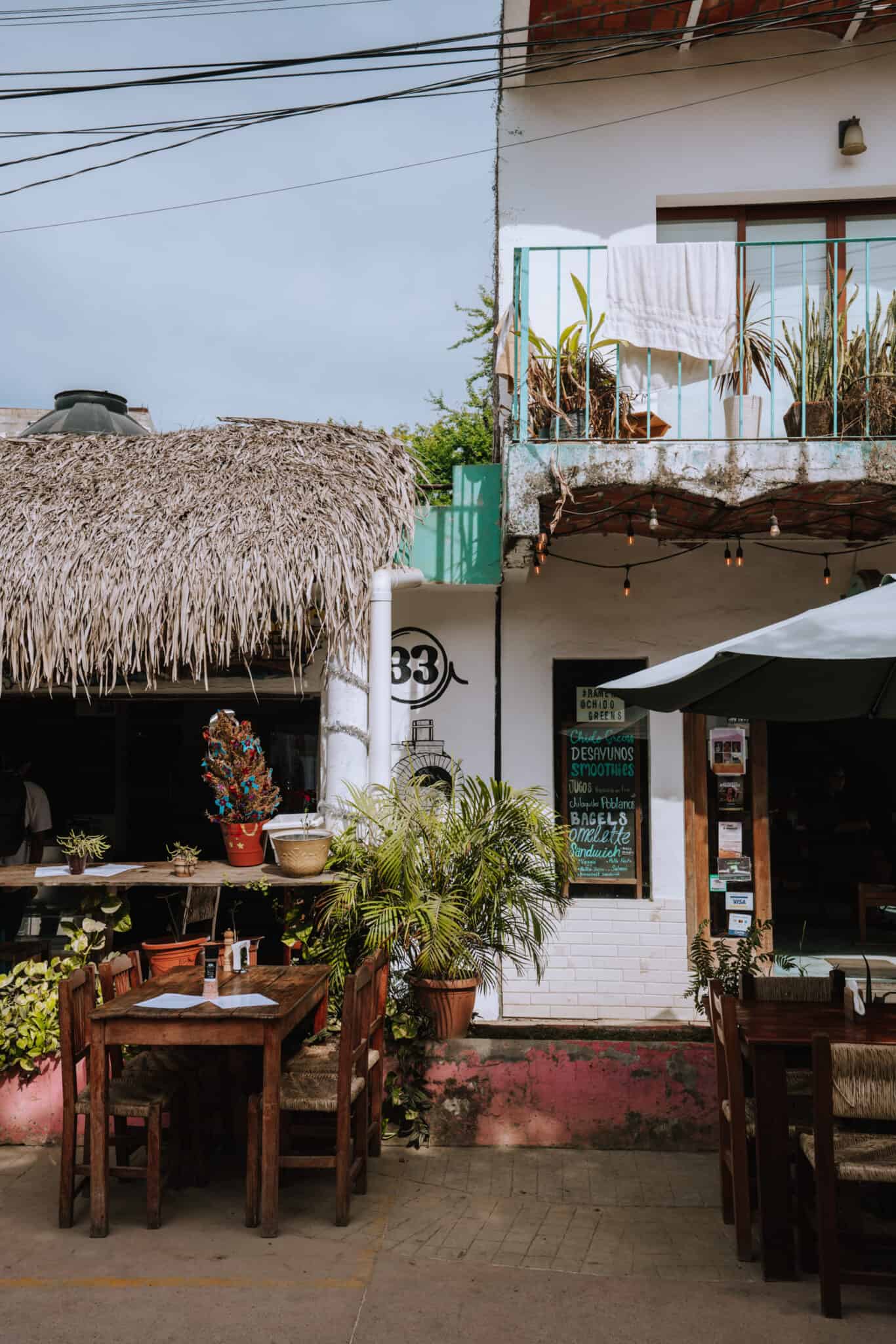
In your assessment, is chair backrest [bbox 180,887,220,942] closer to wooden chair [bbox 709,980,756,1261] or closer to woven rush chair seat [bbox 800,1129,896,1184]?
wooden chair [bbox 709,980,756,1261]

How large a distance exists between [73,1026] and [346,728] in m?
2.54

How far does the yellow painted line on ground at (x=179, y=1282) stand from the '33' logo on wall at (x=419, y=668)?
4197mm

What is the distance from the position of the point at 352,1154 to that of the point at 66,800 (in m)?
7.02

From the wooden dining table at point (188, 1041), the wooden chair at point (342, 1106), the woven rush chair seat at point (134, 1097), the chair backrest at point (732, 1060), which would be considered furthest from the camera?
the woven rush chair seat at point (134, 1097)

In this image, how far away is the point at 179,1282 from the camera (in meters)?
4.03

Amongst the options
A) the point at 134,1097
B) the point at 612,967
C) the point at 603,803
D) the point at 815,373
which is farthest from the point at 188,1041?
the point at 815,373

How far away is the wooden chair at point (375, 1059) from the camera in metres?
5.21

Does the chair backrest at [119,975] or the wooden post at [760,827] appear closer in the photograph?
the chair backrest at [119,975]

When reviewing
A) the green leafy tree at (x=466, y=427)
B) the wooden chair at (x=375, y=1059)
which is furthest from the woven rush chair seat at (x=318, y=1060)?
the green leafy tree at (x=466, y=427)

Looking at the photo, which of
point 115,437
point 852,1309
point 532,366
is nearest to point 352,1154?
point 852,1309

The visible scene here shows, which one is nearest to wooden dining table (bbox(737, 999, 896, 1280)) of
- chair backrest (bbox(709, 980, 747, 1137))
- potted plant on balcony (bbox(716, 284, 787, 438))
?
chair backrest (bbox(709, 980, 747, 1137))

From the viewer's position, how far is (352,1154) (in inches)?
198

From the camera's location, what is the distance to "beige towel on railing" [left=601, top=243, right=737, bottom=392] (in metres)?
Result: 6.60

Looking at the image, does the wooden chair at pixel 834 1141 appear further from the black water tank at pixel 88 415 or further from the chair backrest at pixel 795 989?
the black water tank at pixel 88 415
